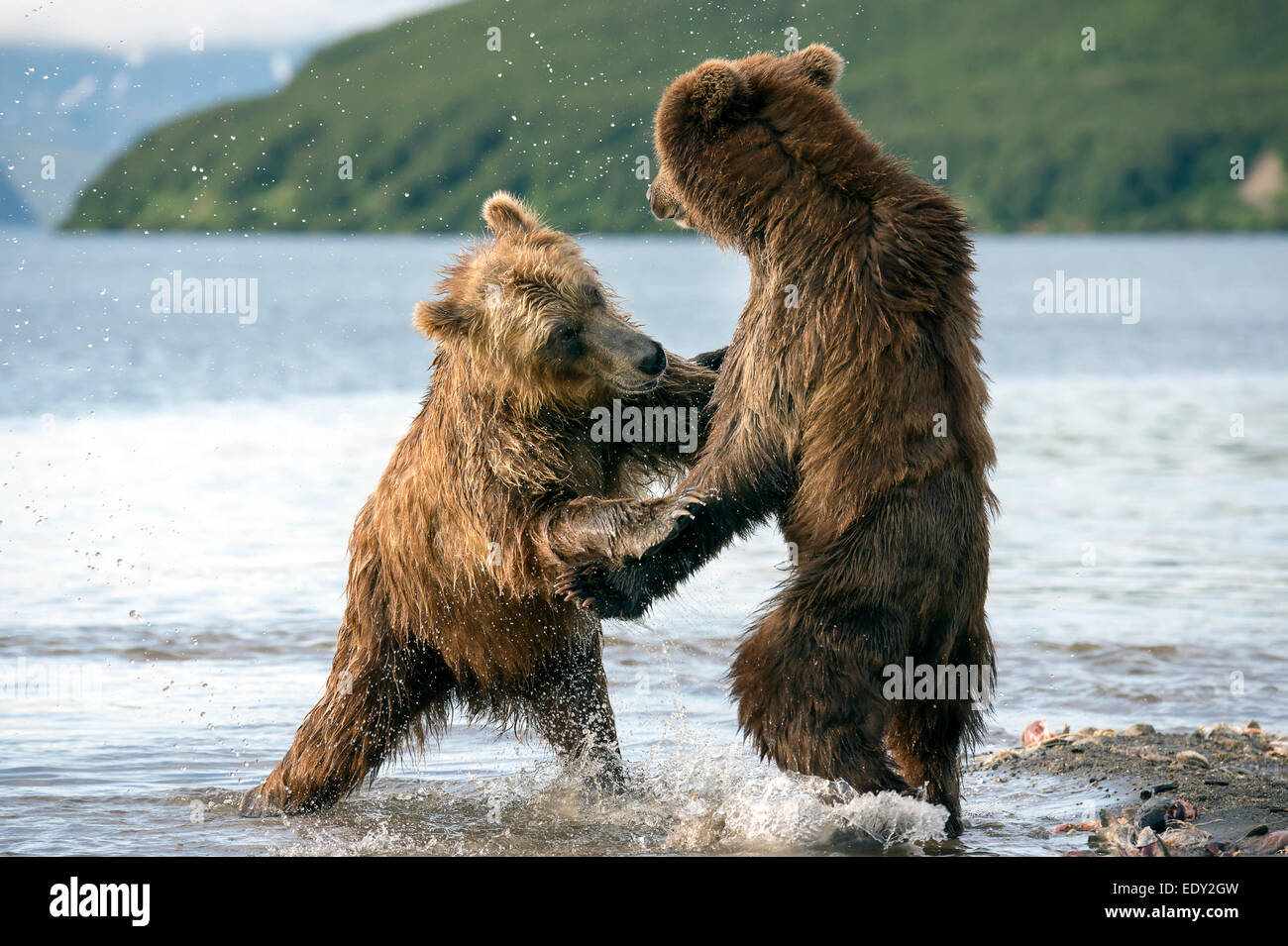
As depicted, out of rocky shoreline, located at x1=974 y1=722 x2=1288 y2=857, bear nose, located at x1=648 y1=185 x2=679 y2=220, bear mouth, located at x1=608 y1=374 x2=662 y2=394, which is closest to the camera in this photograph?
rocky shoreline, located at x1=974 y1=722 x2=1288 y2=857

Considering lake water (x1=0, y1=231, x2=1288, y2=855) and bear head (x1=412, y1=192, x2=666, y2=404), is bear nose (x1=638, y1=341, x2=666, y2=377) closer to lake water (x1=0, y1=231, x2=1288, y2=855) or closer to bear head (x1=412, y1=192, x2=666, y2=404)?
bear head (x1=412, y1=192, x2=666, y2=404)

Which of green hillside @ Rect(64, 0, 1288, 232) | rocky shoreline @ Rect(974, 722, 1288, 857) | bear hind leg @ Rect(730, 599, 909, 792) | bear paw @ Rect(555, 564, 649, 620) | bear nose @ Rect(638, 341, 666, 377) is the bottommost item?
rocky shoreline @ Rect(974, 722, 1288, 857)

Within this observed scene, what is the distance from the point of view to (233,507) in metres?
12.7

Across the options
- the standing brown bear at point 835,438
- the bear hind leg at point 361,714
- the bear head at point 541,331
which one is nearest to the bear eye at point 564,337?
the bear head at point 541,331

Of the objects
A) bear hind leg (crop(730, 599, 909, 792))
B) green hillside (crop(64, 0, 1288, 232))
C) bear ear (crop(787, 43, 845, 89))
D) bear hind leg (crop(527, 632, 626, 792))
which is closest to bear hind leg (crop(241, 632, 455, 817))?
bear hind leg (crop(527, 632, 626, 792))

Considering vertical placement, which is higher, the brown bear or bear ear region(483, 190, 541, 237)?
bear ear region(483, 190, 541, 237)

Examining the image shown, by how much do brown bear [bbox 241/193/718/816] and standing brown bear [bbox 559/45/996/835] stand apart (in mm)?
502

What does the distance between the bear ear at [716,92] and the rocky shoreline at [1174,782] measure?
293 cm

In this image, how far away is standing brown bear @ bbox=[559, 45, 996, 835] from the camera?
4.67 metres

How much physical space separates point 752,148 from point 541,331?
3.45 ft

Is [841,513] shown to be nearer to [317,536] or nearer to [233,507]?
[317,536]

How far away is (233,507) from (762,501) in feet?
28.8

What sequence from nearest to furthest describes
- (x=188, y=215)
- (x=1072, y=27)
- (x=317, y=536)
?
1. (x=317, y=536)
2. (x=188, y=215)
3. (x=1072, y=27)
